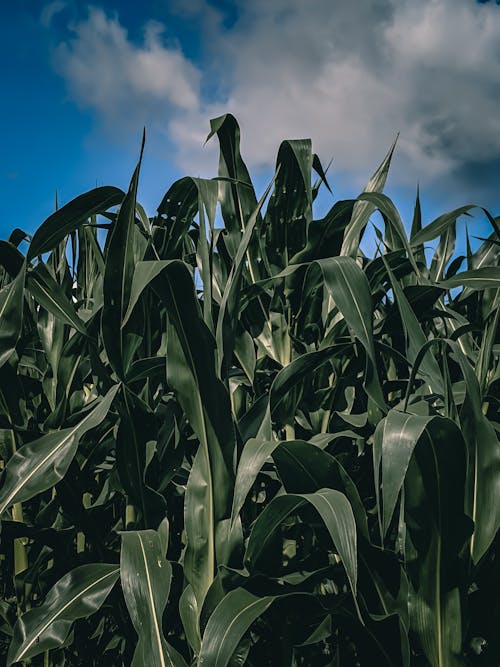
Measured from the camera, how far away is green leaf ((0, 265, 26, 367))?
0.71m

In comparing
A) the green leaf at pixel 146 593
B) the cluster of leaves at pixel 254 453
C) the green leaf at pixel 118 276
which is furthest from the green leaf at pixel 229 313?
the green leaf at pixel 146 593

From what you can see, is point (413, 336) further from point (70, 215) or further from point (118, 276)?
point (70, 215)

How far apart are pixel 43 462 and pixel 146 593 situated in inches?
7.9

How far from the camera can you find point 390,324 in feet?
2.72

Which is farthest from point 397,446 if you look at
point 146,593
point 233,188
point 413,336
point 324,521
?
point 233,188

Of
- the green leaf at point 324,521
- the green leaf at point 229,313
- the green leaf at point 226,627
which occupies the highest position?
the green leaf at point 229,313

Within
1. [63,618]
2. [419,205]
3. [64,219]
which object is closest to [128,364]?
[64,219]

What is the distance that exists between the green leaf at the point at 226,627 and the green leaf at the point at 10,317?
40 centimetres

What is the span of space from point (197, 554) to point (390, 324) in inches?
16.0

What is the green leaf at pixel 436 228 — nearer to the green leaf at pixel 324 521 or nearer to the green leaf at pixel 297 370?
the green leaf at pixel 297 370

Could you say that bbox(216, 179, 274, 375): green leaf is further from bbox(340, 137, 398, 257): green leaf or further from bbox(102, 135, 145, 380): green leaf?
bbox(340, 137, 398, 257): green leaf

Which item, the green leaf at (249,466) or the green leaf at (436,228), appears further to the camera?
the green leaf at (436,228)

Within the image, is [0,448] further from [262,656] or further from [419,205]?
[419,205]

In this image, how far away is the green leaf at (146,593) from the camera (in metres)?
0.58
